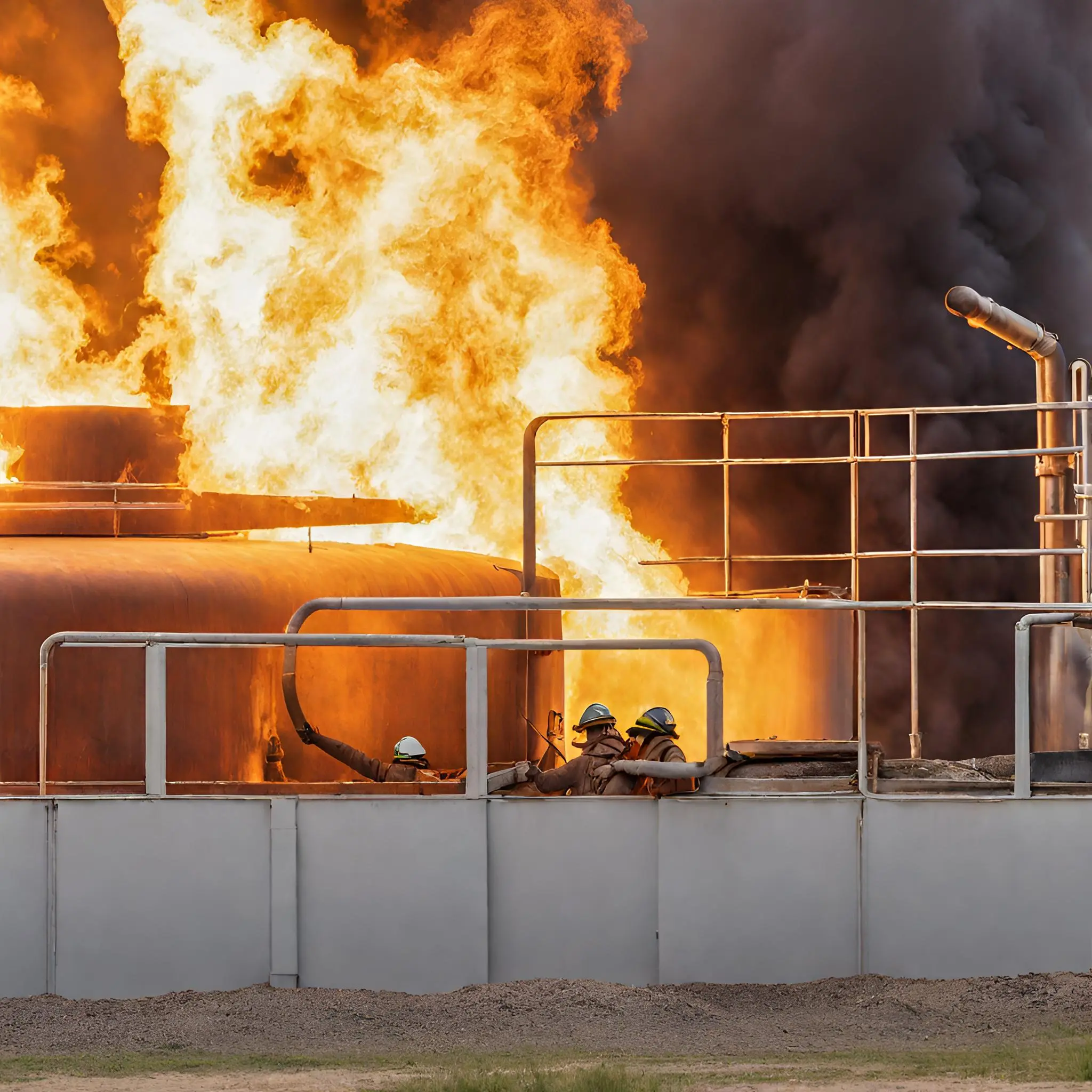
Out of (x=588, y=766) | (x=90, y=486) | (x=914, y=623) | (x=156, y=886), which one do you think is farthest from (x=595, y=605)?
(x=90, y=486)

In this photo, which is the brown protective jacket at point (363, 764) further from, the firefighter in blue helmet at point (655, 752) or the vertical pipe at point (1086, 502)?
the vertical pipe at point (1086, 502)

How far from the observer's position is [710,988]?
9.90 m

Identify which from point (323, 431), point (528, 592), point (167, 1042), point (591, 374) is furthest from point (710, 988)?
point (591, 374)

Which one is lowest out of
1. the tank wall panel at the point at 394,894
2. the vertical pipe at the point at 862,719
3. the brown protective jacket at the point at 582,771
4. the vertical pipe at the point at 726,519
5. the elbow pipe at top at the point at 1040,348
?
the tank wall panel at the point at 394,894

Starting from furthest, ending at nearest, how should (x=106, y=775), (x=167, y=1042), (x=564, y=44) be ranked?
1. (x=564, y=44)
2. (x=106, y=775)
3. (x=167, y=1042)

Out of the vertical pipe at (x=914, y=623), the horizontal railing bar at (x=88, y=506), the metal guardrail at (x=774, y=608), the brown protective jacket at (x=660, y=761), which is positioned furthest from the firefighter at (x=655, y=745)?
the horizontal railing bar at (x=88, y=506)

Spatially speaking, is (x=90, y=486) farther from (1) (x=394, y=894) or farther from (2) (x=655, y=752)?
(2) (x=655, y=752)

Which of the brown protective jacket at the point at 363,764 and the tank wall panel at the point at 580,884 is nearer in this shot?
the tank wall panel at the point at 580,884

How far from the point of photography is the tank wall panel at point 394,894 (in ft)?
32.7

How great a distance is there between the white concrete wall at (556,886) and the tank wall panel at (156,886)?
0.03ft

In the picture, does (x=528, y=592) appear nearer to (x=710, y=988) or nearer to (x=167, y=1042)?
(x=710, y=988)

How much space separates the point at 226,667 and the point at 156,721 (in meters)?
1.34

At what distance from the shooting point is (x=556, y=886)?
9.98m

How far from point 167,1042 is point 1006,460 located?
1574 centimetres
